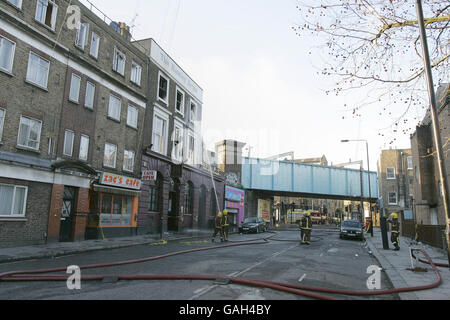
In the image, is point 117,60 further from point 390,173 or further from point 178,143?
point 390,173

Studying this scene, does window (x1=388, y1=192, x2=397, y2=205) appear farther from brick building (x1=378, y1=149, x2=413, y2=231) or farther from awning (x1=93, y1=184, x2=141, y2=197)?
awning (x1=93, y1=184, x2=141, y2=197)

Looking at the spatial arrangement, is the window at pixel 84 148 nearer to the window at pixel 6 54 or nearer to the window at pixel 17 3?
the window at pixel 6 54

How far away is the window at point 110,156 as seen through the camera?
20.0m

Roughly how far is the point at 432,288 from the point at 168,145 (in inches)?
842

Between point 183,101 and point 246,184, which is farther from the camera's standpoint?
point 246,184

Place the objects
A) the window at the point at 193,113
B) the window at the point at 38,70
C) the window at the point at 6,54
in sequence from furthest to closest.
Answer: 1. the window at the point at 193,113
2. the window at the point at 38,70
3. the window at the point at 6,54

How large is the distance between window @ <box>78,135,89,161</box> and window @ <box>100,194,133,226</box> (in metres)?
2.63

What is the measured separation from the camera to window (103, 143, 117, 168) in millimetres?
19969

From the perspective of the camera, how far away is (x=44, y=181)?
1550 centimetres

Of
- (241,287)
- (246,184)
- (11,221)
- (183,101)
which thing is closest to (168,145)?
(183,101)

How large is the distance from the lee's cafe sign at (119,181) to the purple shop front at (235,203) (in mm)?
17308

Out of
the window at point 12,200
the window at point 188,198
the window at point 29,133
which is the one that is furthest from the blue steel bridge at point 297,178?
the window at point 12,200

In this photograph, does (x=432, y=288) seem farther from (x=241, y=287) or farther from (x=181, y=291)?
(x=181, y=291)

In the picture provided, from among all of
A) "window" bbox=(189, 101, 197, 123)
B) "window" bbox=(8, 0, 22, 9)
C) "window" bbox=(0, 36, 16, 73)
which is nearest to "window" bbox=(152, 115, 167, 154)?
"window" bbox=(189, 101, 197, 123)
